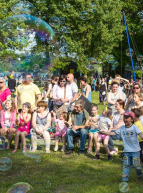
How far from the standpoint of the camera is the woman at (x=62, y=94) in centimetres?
789

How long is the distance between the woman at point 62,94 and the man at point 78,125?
34.3 inches

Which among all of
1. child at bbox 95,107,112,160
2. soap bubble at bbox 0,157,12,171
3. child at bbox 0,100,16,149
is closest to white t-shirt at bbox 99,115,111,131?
child at bbox 95,107,112,160

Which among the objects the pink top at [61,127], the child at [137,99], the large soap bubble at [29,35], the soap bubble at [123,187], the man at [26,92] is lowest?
the soap bubble at [123,187]

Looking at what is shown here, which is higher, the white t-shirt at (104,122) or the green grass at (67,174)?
the white t-shirt at (104,122)

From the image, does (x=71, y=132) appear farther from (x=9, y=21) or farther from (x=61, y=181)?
(x=9, y=21)

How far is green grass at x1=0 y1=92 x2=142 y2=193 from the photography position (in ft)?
15.4

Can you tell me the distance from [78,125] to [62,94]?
1232 mm

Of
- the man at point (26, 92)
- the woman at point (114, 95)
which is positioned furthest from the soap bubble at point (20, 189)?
the woman at point (114, 95)

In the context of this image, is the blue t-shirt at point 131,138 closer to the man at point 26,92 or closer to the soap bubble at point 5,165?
the soap bubble at point 5,165

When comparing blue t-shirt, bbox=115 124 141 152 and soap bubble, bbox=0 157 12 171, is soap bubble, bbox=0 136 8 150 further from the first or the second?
blue t-shirt, bbox=115 124 141 152

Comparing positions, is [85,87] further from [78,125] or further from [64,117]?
[78,125]

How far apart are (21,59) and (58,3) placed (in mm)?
22052

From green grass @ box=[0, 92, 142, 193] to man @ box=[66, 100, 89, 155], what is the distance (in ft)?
0.98

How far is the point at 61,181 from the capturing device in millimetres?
5012
